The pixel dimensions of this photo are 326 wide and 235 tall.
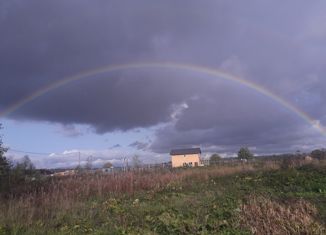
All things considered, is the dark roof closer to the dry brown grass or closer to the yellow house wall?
the yellow house wall

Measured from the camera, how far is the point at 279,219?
9.09m

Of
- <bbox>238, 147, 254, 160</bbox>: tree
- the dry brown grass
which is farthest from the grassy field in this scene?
<bbox>238, 147, 254, 160</bbox>: tree

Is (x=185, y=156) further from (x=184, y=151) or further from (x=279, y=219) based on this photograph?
(x=279, y=219)

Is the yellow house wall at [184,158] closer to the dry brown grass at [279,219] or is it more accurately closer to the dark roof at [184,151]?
the dark roof at [184,151]

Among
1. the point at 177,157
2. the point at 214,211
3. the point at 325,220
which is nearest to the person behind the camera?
the point at 325,220

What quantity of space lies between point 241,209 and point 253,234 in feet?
6.53

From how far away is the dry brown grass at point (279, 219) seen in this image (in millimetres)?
8477

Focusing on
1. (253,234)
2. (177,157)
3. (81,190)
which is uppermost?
(177,157)

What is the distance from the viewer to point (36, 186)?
1783cm

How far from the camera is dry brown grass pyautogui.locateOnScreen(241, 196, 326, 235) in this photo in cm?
848

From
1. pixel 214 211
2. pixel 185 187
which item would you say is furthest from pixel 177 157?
pixel 214 211

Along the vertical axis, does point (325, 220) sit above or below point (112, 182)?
below

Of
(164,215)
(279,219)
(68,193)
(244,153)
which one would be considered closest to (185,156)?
(244,153)

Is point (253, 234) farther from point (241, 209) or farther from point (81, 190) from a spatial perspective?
point (81, 190)
